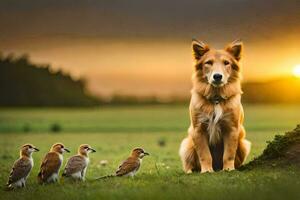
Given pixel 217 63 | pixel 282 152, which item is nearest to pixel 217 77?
pixel 217 63

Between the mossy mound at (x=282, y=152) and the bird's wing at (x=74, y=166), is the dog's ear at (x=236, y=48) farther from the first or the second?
the bird's wing at (x=74, y=166)

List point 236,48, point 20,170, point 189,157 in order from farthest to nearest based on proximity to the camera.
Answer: point 189,157 → point 236,48 → point 20,170

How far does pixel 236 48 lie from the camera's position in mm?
9961

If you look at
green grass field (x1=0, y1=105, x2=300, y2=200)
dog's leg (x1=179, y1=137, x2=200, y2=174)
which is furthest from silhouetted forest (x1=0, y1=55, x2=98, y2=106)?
dog's leg (x1=179, y1=137, x2=200, y2=174)

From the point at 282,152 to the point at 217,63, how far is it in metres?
1.45

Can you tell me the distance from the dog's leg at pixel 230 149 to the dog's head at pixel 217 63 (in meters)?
0.68

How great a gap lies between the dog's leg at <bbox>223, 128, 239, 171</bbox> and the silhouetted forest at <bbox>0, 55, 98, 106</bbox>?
50.1 ft

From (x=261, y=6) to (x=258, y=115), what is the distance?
53.8ft

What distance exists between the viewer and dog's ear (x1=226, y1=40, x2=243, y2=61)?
995 cm

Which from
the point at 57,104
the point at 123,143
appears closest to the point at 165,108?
the point at 57,104

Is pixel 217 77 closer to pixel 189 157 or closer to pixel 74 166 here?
pixel 189 157

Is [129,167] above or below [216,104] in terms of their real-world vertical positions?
below

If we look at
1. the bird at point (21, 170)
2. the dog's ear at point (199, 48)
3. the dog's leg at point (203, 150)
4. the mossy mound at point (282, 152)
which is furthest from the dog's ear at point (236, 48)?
the bird at point (21, 170)

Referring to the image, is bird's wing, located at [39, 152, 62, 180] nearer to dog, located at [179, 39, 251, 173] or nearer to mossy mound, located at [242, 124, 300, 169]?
dog, located at [179, 39, 251, 173]
